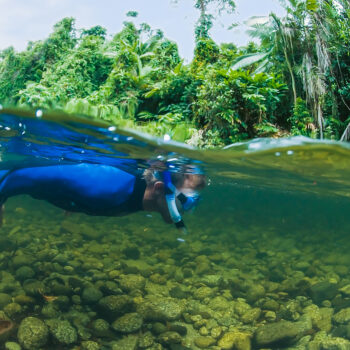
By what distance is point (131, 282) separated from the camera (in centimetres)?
696

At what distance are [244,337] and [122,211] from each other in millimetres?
2870

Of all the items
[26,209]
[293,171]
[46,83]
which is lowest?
[26,209]

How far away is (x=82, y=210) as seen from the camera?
6.23 metres

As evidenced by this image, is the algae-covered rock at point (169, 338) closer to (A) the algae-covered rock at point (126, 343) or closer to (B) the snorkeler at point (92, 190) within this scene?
(A) the algae-covered rock at point (126, 343)

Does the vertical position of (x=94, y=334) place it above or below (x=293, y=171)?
below

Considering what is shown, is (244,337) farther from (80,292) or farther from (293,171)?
(293,171)

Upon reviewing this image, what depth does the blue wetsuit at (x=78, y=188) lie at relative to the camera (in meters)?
5.72

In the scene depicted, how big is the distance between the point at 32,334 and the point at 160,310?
2.00 meters

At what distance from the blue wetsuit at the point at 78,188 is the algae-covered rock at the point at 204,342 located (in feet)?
7.61

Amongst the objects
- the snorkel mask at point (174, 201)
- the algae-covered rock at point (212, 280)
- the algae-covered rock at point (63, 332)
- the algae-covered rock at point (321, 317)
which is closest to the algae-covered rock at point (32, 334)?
the algae-covered rock at point (63, 332)

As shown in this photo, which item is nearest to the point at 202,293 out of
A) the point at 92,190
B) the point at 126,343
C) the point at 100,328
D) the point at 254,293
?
the point at 254,293

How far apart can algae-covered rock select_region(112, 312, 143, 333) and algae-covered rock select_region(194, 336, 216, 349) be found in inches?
37.7

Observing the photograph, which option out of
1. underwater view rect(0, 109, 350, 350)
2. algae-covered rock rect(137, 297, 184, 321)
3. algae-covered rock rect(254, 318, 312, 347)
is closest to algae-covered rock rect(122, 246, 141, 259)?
underwater view rect(0, 109, 350, 350)

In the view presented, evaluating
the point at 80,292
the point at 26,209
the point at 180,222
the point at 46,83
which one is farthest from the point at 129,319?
the point at 46,83
